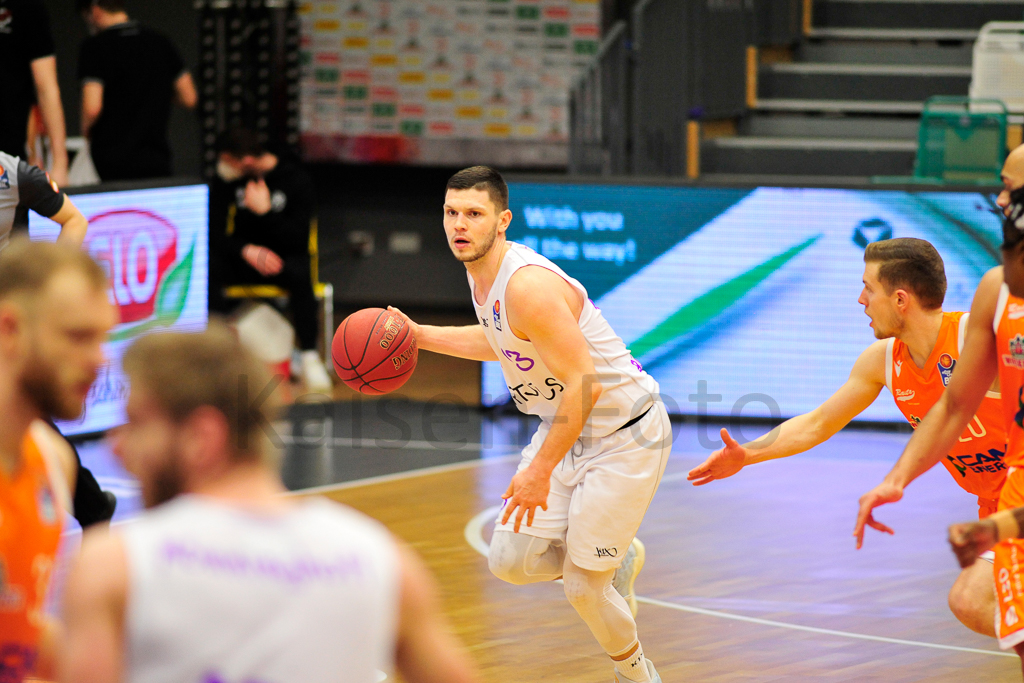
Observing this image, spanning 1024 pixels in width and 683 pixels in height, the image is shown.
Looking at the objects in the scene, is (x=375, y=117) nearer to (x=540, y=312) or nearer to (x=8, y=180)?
(x=8, y=180)

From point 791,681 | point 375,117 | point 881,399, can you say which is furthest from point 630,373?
point 375,117

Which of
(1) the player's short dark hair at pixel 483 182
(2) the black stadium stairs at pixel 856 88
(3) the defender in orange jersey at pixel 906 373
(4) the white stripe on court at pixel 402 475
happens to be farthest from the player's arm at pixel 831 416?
(2) the black stadium stairs at pixel 856 88

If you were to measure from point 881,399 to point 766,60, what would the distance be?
4.89 metres

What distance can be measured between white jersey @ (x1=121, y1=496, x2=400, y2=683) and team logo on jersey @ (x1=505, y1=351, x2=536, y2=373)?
8.34 feet

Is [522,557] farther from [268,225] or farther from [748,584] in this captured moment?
[268,225]

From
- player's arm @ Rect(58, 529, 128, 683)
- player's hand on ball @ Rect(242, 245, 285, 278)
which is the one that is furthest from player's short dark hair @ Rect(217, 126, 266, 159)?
player's arm @ Rect(58, 529, 128, 683)

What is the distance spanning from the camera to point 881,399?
8.80 metres

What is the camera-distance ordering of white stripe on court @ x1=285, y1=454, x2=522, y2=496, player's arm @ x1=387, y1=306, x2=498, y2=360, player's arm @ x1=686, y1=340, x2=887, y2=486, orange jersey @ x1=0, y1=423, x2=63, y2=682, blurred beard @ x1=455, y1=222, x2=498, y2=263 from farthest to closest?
white stripe on court @ x1=285, y1=454, x2=522, y2=496
player's arm @ x1=387, y1=306, x2=498, y2=360
blurred beard @ x1=455, y1=222, x2=498, y2=263
player's arm @ x1=686, y1=340, x2=887, y2=486
orange jersey @ x1=0, y1=423, x2=63, y2=682

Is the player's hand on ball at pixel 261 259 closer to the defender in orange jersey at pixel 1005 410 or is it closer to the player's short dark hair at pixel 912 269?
the player's short dark hair at pixel 912 269

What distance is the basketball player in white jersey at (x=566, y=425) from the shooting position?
4.09 metres

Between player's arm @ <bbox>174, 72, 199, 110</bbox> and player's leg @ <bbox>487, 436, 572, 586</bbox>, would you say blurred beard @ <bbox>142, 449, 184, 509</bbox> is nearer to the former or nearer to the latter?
player's leg @ <bbox>487, 436, 572, 586</bbox>

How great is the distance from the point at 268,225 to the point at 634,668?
251 inches

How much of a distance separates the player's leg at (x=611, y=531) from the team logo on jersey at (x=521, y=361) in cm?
35

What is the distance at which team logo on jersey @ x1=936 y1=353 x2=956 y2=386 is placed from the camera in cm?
405
